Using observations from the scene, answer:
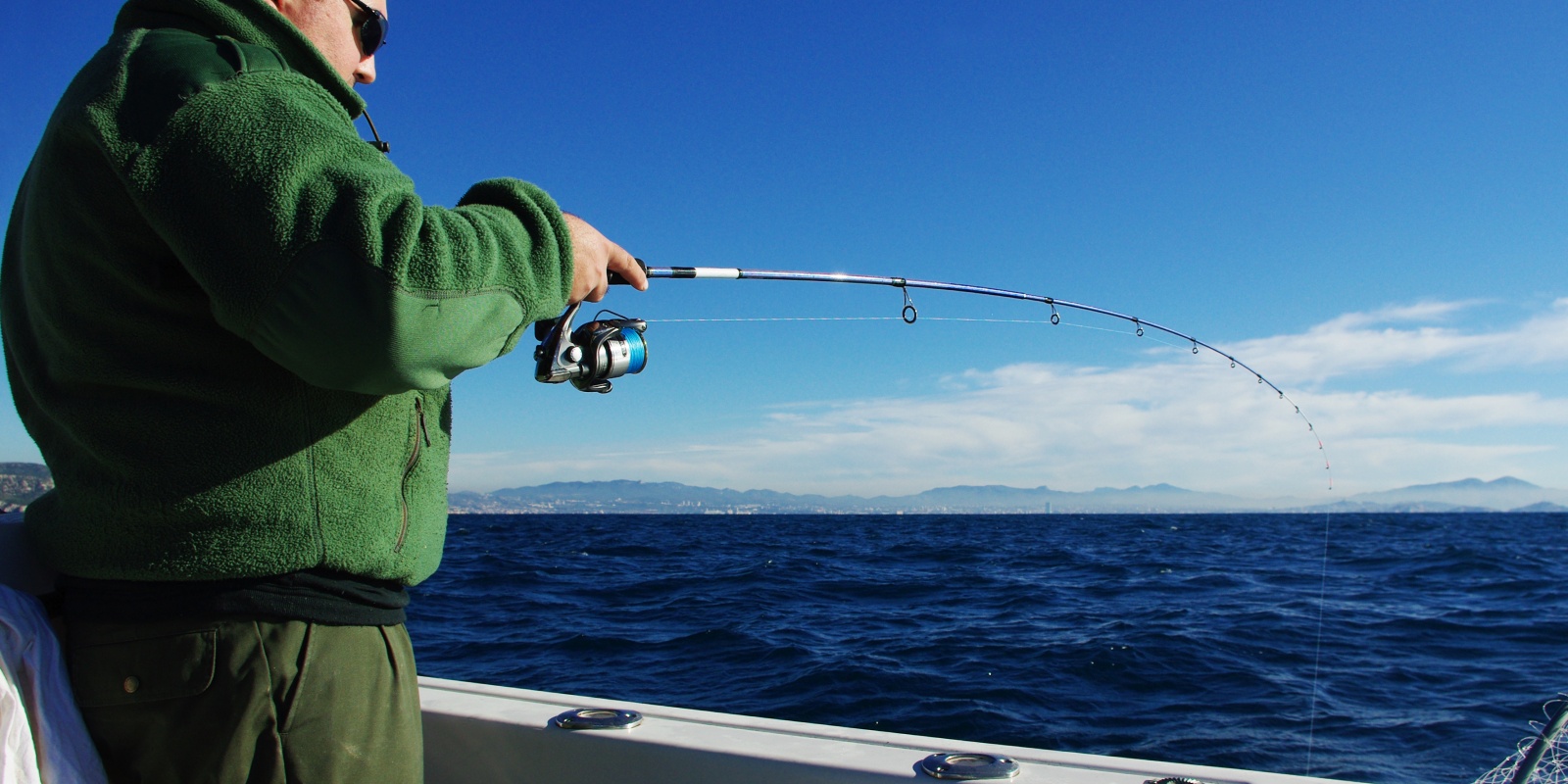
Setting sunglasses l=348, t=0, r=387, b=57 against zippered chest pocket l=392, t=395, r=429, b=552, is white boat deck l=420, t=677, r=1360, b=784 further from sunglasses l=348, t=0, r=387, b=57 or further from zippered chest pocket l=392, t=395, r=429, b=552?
sunglasses l=348, t=0, r=387, b=57

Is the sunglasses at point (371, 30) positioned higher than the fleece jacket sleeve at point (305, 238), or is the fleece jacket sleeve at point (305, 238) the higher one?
the sunglasses at point (371, 30)

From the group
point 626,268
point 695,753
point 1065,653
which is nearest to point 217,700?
point 626,268

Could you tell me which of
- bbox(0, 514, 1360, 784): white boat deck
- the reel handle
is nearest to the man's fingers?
the reel handle

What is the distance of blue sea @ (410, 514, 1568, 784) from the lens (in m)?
4.69

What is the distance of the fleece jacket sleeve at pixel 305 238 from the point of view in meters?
0.85

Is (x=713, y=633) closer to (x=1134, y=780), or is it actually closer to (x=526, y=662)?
(x=526, y=662)

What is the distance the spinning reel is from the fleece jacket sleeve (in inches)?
21.2

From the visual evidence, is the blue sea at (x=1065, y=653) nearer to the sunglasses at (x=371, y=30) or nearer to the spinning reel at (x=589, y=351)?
the spinning reel at (x=589, y=351)

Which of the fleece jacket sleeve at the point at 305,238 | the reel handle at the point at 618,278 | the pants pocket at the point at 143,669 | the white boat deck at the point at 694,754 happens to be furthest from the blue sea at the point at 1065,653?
the fleece jacket sleeve at the point at 305,238

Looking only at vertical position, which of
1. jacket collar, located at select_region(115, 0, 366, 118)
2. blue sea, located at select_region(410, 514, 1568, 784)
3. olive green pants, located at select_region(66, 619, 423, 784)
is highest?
jacket collar, located at select_region(115, 0, 366, 118)

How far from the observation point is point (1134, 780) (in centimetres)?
188

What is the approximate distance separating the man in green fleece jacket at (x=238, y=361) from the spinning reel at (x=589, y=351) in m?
0.41

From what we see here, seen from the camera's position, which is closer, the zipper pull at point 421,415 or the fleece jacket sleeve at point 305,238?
the fleece jacket sleeve at point 305,238

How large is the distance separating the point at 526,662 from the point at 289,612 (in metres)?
5.39
